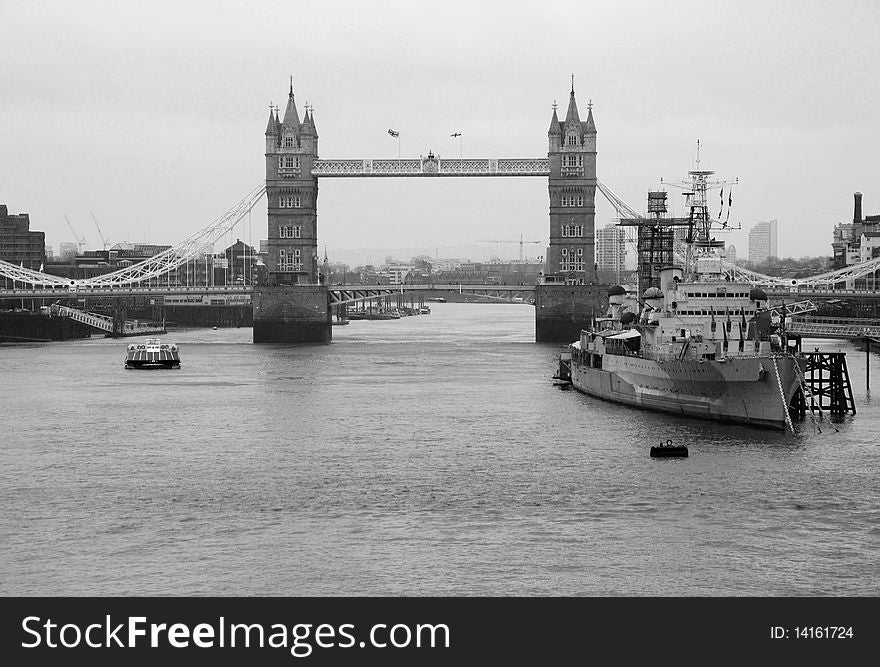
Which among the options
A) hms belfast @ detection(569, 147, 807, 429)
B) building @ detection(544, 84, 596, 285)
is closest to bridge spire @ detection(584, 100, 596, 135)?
building @ detection(544, 84, 596, 285)

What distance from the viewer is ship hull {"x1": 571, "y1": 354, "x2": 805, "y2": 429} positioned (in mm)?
52875

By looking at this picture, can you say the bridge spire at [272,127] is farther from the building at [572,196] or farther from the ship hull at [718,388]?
the ship hull at [718,388]

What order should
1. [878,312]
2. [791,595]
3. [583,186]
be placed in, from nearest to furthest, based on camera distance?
[791,595] → [583,186] → [878,312]

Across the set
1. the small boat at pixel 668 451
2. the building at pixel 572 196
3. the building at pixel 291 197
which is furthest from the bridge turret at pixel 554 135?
the small boat at pixel 668 451

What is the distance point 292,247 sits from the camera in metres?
129

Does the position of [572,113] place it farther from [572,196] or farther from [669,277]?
[669,277]

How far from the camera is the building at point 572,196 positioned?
418 ft

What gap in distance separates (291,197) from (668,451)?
8583cm

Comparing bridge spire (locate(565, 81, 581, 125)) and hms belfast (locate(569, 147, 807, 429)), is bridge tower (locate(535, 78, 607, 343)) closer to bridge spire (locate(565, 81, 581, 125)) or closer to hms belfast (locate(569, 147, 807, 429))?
bridge spire (locate(565, 81, 581, 125))

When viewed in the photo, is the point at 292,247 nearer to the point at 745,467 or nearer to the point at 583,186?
the point at 583,186

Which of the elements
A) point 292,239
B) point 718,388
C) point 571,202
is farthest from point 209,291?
point 718,388

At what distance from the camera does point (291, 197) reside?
128375 mm
